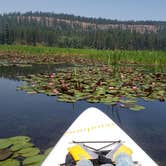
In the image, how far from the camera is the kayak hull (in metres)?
3.35

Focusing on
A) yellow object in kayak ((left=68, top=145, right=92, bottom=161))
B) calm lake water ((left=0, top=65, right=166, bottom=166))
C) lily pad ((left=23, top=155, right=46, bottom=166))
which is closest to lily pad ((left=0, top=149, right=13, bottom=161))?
lily pad ((left=23, top=155, right=46, bottom=166))

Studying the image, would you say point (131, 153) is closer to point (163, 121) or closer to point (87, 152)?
point (87, 152)

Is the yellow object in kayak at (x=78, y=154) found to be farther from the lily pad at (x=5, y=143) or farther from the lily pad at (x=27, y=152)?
the lily pad at (x=5, y=143)

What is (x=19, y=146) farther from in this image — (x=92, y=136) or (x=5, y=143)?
(x=92, y=136)

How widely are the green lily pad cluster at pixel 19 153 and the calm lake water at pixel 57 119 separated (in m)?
0.37

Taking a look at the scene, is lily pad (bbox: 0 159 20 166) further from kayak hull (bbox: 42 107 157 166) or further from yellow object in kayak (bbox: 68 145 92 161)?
yellow object in kayak (bbox: 68 145 92 161)

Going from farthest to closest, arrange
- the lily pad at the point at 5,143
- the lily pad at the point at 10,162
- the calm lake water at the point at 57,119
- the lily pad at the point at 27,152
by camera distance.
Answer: the calm lake water at the point at 57,119, the lily pad at the point at 5,143, the lily pad at the point at 27,152, the lily pad at the point at 10,162

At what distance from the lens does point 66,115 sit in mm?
6488

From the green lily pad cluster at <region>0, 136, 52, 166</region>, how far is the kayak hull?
0.36m

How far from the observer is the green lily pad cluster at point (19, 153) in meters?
3.73

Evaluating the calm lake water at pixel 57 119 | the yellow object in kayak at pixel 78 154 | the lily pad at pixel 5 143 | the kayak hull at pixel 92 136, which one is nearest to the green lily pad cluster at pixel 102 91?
the calm lake water at pixel 57 119

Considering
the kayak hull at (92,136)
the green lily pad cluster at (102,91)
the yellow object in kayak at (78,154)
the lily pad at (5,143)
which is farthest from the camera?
the green lily pad cluster at (102,91)

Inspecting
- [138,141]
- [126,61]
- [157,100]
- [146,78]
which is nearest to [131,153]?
[138,141]

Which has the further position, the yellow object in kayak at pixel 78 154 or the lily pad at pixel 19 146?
the lily pad at pixel 19 146
